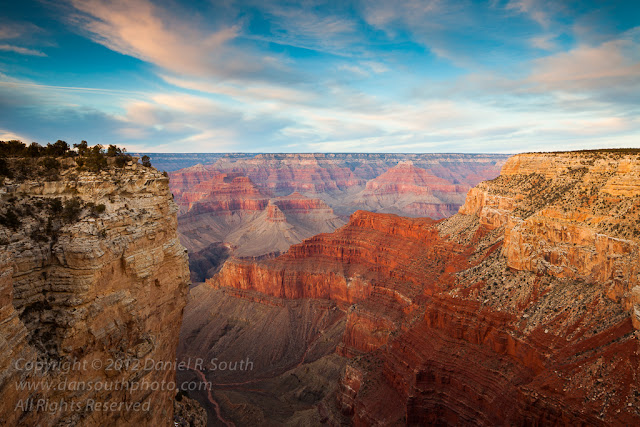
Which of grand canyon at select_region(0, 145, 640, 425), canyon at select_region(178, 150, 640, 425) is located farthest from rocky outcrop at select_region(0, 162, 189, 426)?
canyon at select_region(178, 150, 640, 425)

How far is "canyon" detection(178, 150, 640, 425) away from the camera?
19922mm

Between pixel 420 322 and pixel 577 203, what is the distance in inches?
629

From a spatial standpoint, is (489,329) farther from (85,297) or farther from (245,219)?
(245,219)

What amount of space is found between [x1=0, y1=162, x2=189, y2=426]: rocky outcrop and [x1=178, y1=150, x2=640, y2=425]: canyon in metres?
20.2

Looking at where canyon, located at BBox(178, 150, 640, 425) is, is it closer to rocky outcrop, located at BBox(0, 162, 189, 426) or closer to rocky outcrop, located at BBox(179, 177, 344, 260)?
rocky outcrop, located at BBox(0, 162, 189, 426)

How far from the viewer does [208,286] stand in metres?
70.2

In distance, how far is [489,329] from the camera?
25.5m

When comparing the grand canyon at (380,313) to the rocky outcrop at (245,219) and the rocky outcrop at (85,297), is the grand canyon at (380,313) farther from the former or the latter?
the rocky outcrop at (245,219)

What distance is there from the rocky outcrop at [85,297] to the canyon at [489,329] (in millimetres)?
Result: 20188

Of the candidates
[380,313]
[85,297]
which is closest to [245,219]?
[380,313]

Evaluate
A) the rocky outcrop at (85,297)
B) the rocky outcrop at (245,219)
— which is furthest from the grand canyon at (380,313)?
the rocky outcrop at (245,219)

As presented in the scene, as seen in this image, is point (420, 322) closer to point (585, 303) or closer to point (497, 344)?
point (497, 344)

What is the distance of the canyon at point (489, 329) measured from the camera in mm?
19922

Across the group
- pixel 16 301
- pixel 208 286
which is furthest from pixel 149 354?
pixel 208 286
